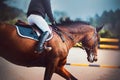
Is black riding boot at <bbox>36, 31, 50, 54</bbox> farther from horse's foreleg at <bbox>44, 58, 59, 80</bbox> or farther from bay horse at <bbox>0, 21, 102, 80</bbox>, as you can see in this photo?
horse's foreleg at <bbox>44, 58, 59, 80</bbox>

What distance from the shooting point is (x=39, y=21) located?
10.8 ft

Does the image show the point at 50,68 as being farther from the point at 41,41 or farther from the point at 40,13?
the point at 40,13

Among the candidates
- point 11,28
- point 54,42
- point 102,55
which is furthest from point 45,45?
point 102,55

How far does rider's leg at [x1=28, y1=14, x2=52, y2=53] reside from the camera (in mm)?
3236

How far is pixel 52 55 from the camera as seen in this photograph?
3277 millimetres

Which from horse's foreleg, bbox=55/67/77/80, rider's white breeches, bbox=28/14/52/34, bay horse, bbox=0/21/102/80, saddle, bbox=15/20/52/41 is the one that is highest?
rider's white breeches, bbox=28/14/52/34

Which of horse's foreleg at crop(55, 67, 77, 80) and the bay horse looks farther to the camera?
horse's foreleg at crop(55, 67, 77, 80)

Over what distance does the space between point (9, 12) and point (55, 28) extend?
0.43m

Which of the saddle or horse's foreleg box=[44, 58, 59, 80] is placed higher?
the saddle

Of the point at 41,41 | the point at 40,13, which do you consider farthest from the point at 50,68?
the point at 40,13

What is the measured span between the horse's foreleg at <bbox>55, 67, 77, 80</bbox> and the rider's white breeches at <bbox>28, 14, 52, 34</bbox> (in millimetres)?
352

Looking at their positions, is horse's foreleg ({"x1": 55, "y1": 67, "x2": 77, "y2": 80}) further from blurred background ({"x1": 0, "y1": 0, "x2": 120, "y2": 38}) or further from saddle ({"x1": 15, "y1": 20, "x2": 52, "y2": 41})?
blurred background ({"x1": 0, "y1": 0, "x2": 120, "y2": 38})

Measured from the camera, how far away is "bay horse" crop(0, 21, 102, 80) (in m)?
3.21

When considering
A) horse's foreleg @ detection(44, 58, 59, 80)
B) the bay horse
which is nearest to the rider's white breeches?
the bay horse
